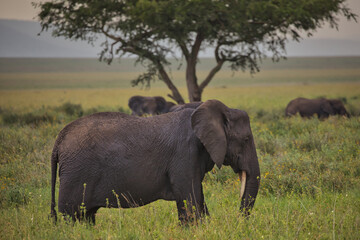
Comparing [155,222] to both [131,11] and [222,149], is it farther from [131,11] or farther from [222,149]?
[131,11]

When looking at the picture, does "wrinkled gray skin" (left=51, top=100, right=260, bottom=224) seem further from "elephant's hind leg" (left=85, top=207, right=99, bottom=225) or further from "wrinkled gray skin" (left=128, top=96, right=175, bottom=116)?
"wrinkled gray skin" (left=128, top=96, right=175, bottom=116)

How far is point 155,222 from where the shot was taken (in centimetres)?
577

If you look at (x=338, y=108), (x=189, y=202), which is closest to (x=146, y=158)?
(x=189, y=202)

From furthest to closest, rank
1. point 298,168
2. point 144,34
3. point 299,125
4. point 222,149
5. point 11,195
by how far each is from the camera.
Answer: point 144,34
point 299,125
point 298,168
point 11,195
point 222,149

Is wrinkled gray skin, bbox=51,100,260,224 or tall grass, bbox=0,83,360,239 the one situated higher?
wrinkled gray skin, bbox=51,100,260,224

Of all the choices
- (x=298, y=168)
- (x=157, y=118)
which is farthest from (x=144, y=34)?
(x=157, y=118)

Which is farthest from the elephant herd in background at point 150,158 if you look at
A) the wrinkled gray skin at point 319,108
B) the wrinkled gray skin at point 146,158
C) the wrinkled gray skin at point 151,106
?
the wrinkled gray skin at point 151,106

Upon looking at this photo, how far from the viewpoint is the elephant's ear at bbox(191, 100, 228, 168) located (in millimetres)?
5465

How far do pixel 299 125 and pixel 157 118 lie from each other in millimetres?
9970

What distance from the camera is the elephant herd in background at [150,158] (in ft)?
18.2

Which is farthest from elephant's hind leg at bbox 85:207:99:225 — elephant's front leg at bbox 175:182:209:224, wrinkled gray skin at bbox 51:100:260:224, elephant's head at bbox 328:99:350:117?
elephant's head at bbox 328:99:350:117

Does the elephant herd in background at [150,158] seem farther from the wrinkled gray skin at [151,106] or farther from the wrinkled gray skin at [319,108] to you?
the wrinkled gray skin at [151,106]

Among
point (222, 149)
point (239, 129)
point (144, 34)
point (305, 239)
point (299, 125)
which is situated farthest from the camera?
point (144, 34)

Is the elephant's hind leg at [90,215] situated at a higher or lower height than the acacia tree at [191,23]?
lower
